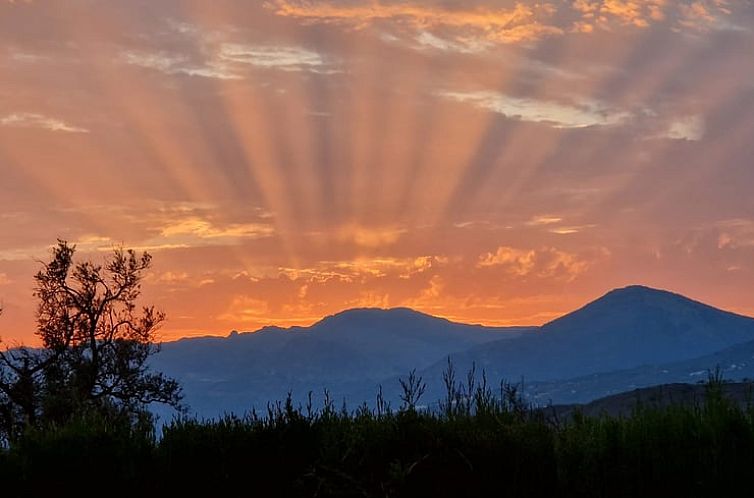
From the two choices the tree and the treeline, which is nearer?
the treeline

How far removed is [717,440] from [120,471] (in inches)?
322

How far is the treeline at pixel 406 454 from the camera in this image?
1084 cm

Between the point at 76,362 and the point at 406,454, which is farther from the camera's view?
the point at 76,362

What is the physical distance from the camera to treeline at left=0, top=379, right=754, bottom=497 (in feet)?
35.6

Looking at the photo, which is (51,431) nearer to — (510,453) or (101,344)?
(510,453)

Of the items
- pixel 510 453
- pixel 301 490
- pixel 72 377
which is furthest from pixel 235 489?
pixel 72 377

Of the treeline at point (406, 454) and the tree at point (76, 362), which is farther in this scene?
the tree at point (76, 362)

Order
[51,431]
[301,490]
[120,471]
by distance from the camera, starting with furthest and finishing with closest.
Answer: [51,431]
[120,471]
[301,490]

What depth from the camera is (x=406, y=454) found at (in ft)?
38.4

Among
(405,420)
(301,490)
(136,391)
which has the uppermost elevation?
(136,391)

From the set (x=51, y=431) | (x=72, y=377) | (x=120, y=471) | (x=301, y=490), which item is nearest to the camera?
(x=301, y=490)

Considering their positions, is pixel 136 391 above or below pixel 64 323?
below

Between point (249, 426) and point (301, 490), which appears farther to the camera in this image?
point (249, 426)

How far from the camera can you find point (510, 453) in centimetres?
1144
